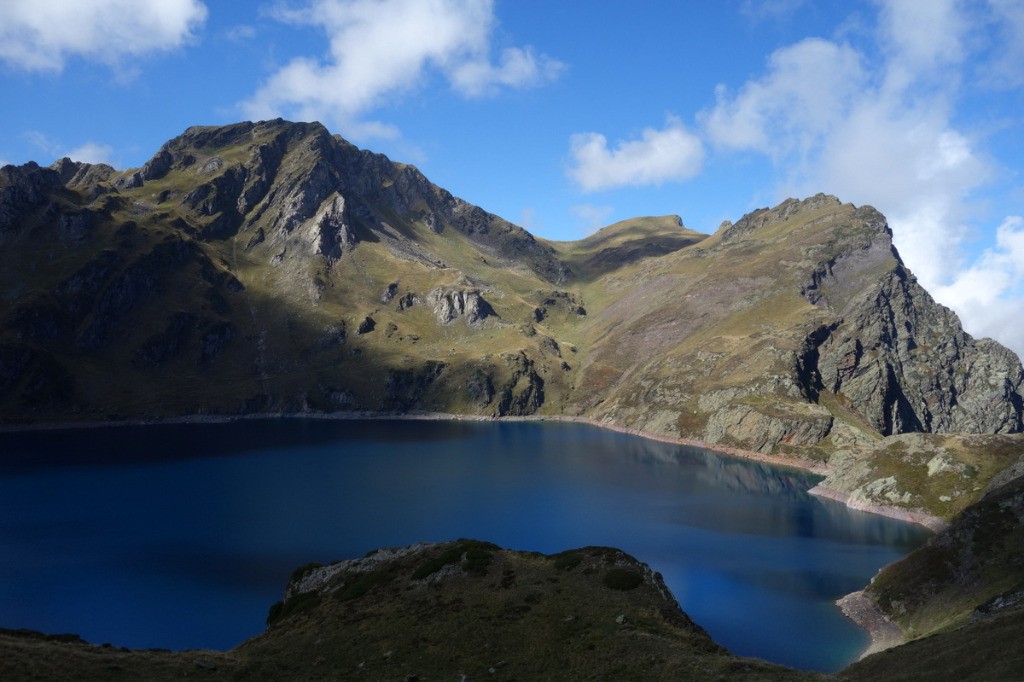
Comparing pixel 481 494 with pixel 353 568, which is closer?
pixel 353 568

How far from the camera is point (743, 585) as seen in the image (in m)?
98.7

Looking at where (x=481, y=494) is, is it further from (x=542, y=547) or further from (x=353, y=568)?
(x=353, y=568)

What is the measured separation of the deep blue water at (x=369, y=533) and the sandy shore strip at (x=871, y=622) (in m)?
1.89

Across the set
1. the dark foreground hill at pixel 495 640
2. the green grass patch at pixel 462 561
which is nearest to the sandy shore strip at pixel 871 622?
the dark foreground hill at pixel 495 640

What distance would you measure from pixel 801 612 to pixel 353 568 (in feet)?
199

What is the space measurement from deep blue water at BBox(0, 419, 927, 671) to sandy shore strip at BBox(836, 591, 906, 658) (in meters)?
1.89

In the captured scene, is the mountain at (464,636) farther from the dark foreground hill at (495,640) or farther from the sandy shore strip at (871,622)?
the sandy shore strip at (871,622)

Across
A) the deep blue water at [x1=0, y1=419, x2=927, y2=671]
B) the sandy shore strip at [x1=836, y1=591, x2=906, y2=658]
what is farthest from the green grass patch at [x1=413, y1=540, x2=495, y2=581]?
the sandy shore strip at [x1=836, y1=591, x2=906, y2=658]

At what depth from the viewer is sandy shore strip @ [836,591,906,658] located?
77.6 metres

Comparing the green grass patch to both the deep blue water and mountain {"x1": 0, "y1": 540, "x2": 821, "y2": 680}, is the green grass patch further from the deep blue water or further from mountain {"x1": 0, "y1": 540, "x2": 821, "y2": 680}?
the deep blue water

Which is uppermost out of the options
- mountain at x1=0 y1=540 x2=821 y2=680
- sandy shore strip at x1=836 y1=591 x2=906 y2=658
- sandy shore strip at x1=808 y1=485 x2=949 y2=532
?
mountain at x1=0 y1=540 x2=821 y2=680

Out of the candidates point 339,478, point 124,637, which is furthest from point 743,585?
point 339,478

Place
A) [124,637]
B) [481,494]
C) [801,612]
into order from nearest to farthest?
[124,637]
[801,612]
[481,494]

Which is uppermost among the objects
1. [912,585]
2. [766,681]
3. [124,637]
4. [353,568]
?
[766,681]
